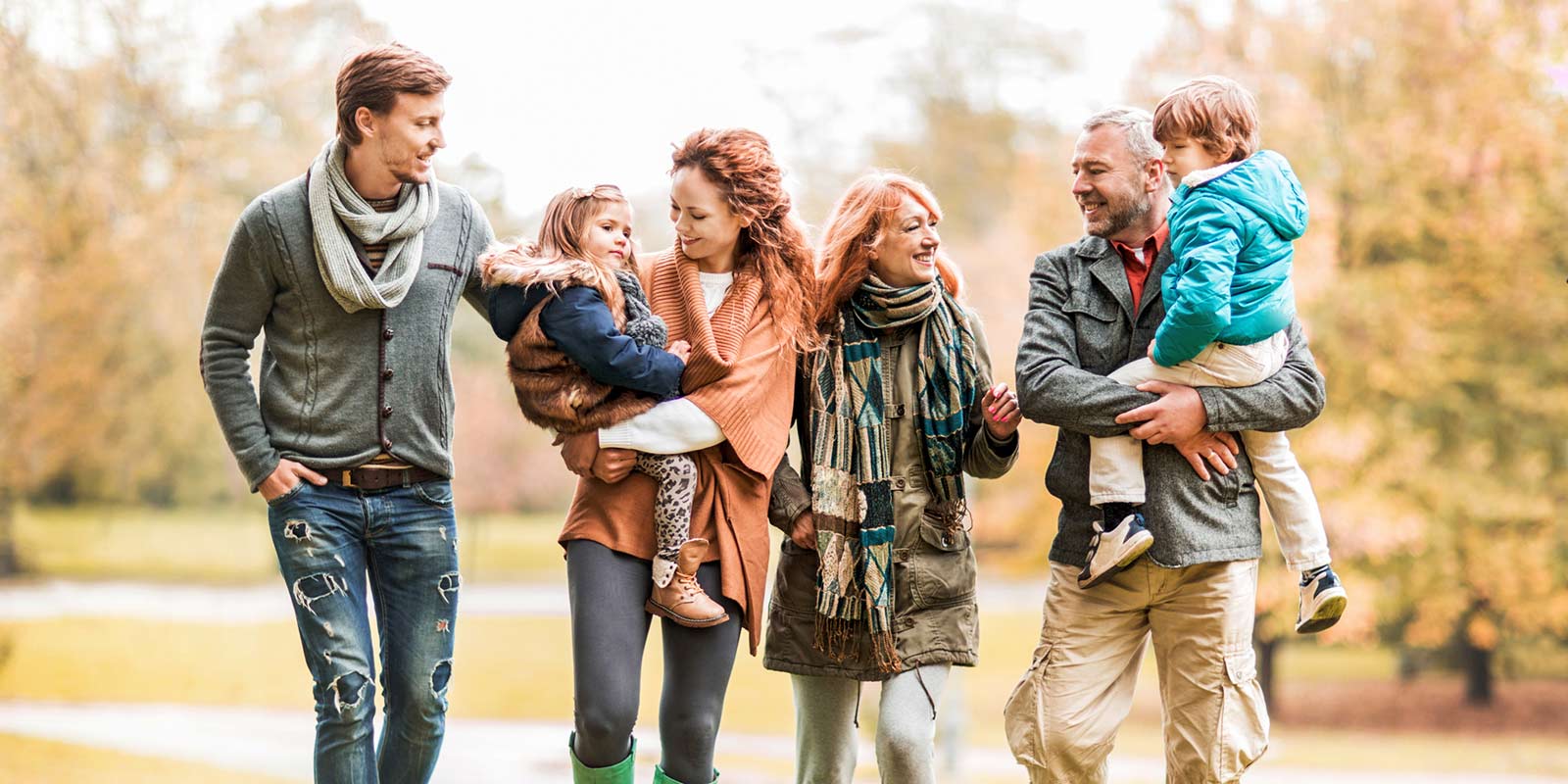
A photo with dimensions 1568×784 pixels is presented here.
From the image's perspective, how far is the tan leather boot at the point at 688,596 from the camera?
2826 millimetres

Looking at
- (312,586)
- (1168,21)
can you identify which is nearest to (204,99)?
(1168,21)

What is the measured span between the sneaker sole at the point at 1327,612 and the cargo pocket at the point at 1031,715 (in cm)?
55

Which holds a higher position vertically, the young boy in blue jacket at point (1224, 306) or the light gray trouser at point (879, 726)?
the young boy in blue jacket at point (1224, 306)

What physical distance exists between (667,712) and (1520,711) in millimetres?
13886

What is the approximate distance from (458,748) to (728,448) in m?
9.47

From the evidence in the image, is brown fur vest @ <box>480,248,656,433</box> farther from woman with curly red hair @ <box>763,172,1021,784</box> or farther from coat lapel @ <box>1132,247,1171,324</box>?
coat lapel @ <box>1132,247,1171,324</box>

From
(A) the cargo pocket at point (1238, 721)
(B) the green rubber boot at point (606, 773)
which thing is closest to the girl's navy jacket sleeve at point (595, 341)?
(B) the green rubber boot at point (606, 773)

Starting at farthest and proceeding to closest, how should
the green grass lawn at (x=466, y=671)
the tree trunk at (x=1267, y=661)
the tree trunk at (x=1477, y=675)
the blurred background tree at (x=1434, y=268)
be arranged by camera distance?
1. the green grass lawn at (x=466, y=671)
2. the tree trunk at (x=1477, y=675)
3. the tree trunk at (x=1267, y=661)
4. the blurred background tree at (x=1434, y=268)

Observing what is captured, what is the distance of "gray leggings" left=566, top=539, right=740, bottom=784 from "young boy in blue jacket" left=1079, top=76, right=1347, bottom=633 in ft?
2.71

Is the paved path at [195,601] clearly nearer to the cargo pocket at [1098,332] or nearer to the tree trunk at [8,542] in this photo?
the tree trunk at [8,542]

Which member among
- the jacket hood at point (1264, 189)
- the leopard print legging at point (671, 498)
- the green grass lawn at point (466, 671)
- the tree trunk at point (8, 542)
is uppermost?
Result: the jacket hood at point (1264, 189)

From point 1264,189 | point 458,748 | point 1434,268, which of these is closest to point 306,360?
point 1264,189

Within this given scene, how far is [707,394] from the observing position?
115 inches

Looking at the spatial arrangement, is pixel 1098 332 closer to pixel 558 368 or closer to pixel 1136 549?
pixel 1136 549
